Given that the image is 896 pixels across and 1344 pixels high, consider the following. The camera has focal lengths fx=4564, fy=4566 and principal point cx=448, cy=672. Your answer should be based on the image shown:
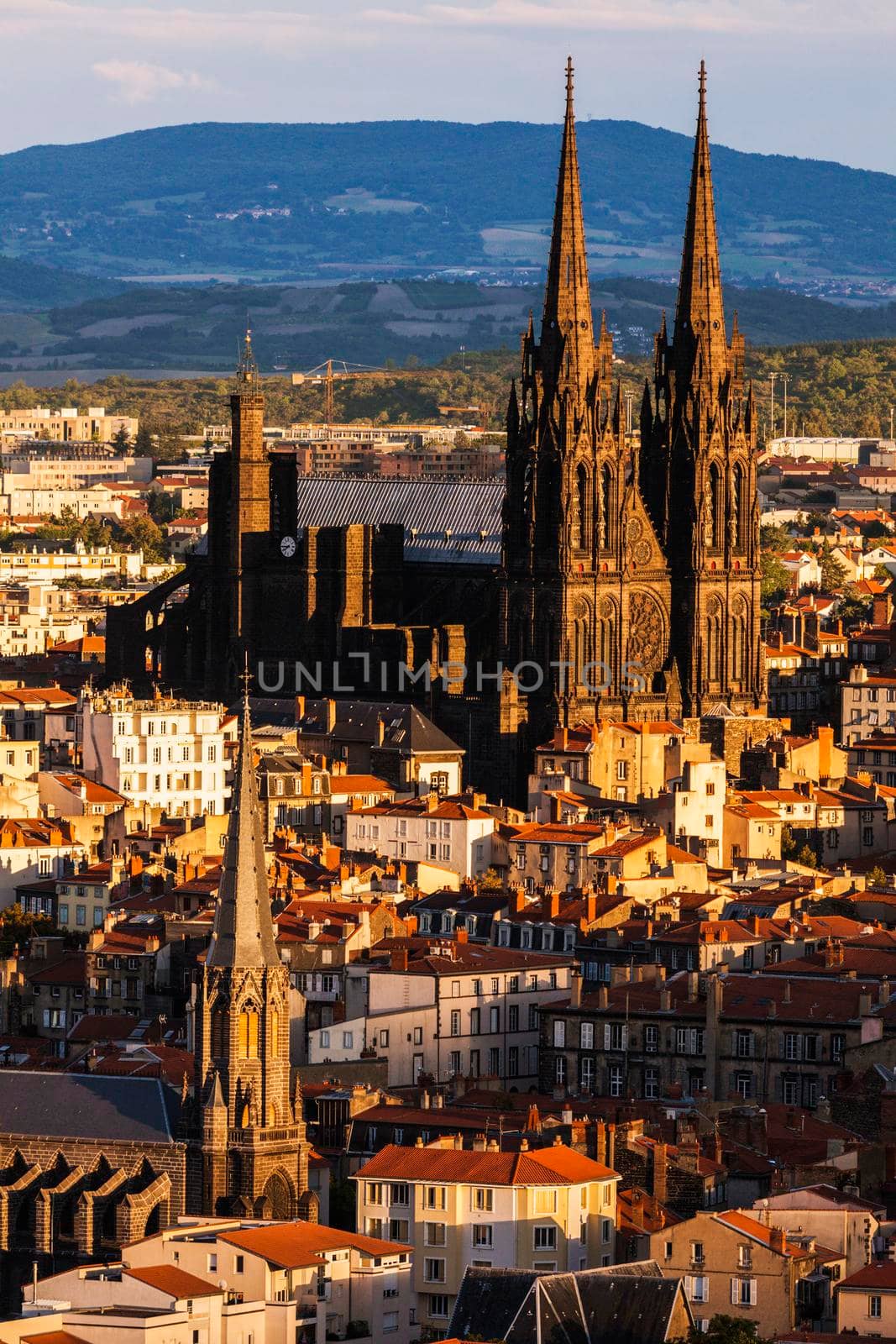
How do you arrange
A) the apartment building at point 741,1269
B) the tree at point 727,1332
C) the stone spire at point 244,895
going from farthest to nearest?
1. the stone spire at point 244,895
2. the apartment building at point 741,1269
3. the tree at point 727,1332

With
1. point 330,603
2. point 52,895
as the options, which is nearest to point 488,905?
point 52,895

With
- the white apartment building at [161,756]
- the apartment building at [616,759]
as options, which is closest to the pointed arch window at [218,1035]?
the white apartment building at [161,756]

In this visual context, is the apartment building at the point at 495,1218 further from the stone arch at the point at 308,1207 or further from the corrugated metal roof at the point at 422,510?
the corrugated metal roof at the point at 422,510

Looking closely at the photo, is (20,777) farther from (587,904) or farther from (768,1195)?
(768,1195)

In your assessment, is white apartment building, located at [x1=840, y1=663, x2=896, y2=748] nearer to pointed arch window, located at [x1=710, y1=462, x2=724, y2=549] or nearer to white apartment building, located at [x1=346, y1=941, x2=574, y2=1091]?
pointed arch window, located at [x1=710, y1=462, x2=724, y2=549]

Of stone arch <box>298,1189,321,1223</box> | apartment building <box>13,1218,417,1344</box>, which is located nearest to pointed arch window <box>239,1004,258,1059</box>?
stone arch <box>298,1189,321,1223</box>

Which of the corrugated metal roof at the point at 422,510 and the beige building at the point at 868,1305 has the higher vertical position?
the corrugated metal roof at the point at 422,510
